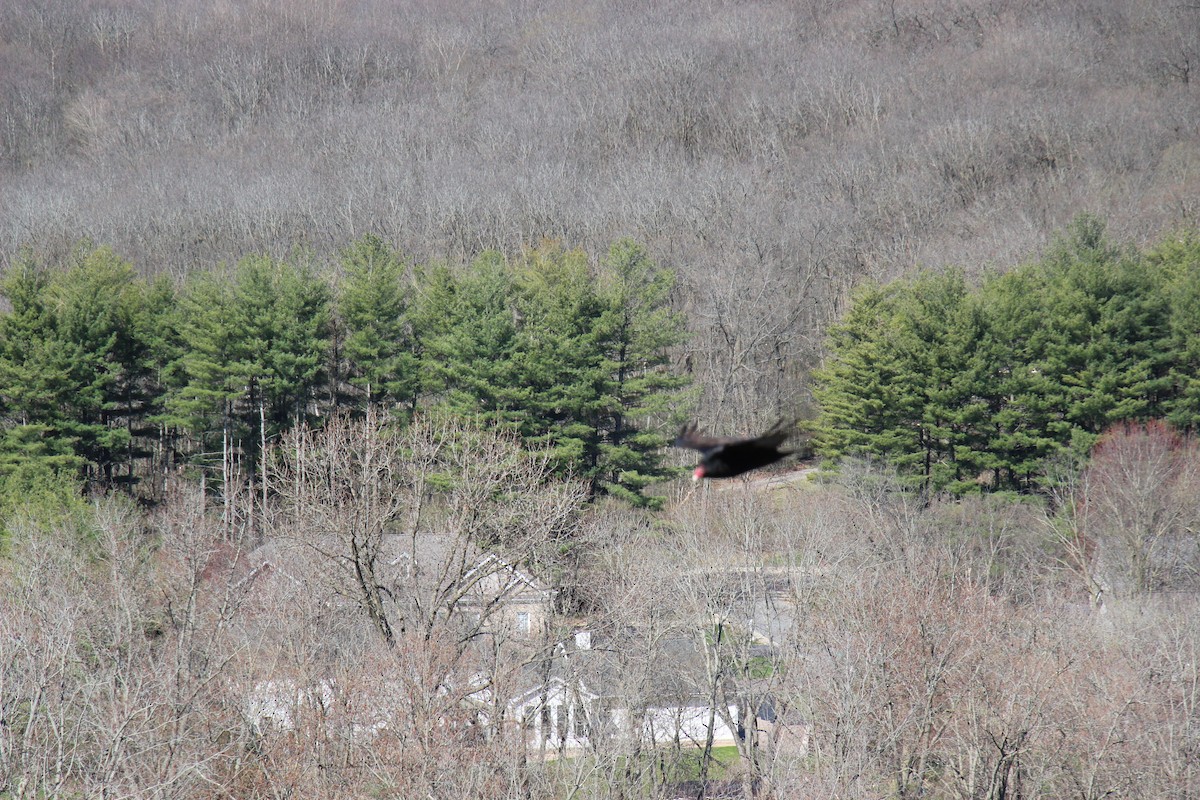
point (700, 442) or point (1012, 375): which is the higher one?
point (1012, 375)

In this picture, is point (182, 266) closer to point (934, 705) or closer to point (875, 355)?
point (875, 355)

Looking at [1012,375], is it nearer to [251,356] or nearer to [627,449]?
[627,449]

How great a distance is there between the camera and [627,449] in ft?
131

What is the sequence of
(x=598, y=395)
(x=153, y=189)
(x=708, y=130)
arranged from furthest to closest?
(x=708, y=130), (x=153, y=189), (x=598, y=395)

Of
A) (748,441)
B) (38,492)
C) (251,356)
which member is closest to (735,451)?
(748,441)

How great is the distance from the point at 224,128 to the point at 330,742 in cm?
Result: 9565

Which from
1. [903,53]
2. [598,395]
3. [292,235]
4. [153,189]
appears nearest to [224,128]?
[153,189]

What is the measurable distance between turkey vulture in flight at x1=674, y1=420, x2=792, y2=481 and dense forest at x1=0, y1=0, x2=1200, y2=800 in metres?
0.17

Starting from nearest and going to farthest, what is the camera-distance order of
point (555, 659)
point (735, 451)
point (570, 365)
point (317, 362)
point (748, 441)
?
point (748, 441)
point (735, 451)
point (555, 659)
point (570, 365)
point (317, 362)

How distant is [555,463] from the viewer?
3797 cm

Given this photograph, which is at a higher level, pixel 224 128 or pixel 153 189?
pixel 224 128

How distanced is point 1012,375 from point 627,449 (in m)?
14.5

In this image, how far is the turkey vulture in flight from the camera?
5.64 metres

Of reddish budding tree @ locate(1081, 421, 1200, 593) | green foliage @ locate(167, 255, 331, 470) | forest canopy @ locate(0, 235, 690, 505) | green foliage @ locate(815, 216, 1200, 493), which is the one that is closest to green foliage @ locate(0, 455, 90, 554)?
forest canopy @ locate(0, 235, 690, 505)
